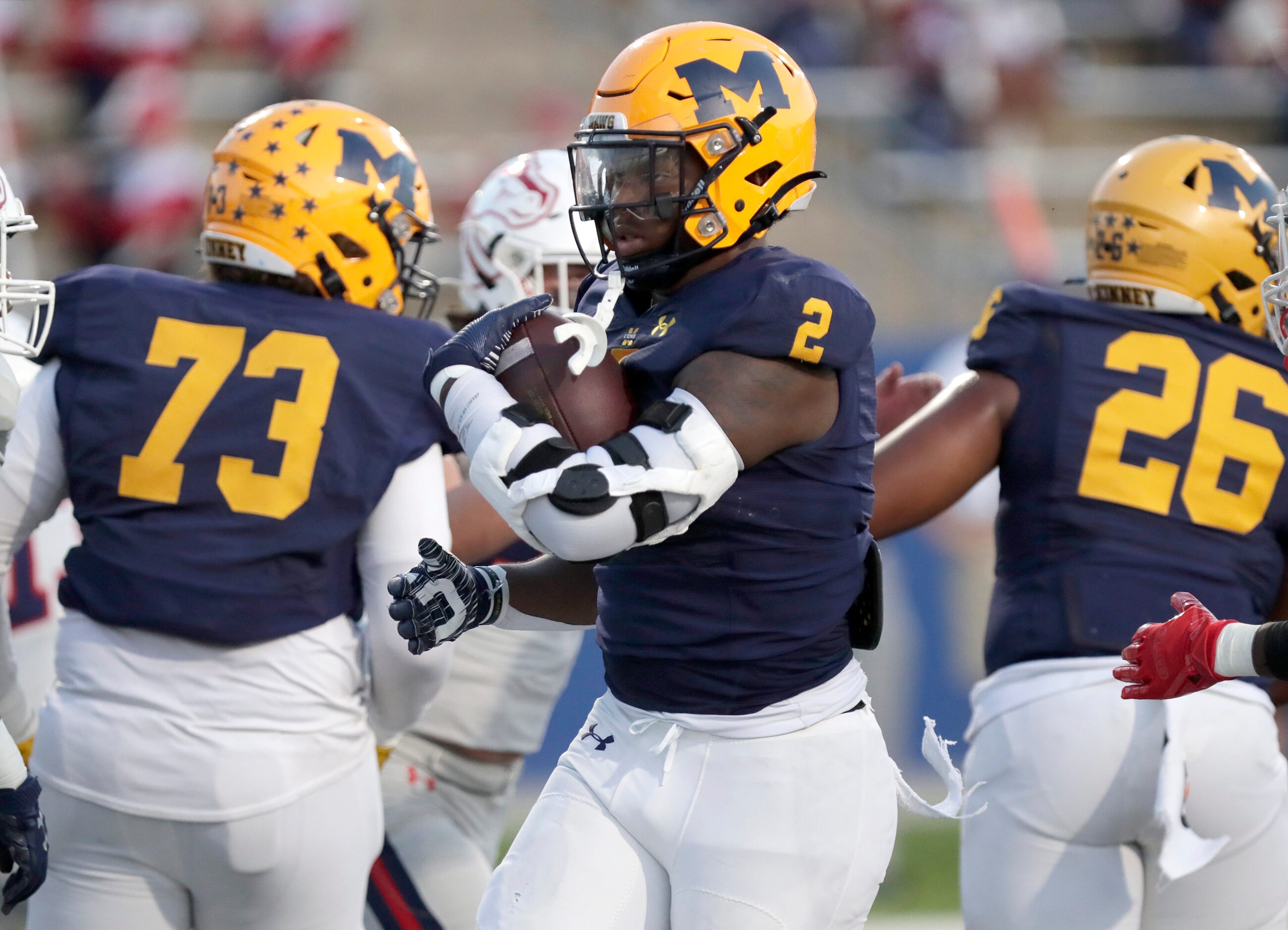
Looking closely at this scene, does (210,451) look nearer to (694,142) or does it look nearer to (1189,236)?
(694,142)

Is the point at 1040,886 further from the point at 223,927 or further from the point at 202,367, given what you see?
the point at 202,367

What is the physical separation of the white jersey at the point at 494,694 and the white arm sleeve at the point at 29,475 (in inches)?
39.0

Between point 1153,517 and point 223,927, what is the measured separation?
1.84m

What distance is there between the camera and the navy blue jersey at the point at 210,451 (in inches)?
106

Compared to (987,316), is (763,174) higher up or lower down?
higher up

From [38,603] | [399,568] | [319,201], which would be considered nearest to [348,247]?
[319,201]

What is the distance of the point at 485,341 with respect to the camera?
2.24m

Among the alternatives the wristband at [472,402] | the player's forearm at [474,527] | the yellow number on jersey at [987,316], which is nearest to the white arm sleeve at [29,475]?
the player's forearm at [474,527]

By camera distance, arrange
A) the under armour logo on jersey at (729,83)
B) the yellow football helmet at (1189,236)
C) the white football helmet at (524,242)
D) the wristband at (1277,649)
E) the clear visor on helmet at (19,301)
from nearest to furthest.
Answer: the wristband at (1277,649)
the under armour logo on jersey at (729,83)
the clear visor on helmet at (19,301)
the yellow football helmet at (1189,236)
the white football helmet at (524,242)

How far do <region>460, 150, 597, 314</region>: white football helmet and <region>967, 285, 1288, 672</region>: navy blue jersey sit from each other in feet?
3.79

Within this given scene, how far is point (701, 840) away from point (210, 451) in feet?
3.66

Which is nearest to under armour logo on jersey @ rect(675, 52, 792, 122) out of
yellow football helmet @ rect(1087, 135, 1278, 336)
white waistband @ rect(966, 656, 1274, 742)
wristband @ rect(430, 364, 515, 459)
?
wristband @ rect(430, 364, 515, 459)

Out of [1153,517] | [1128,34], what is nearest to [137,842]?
[1153,517]

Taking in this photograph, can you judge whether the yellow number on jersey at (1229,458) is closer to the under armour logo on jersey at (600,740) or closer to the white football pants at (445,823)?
the under armour logo on jersey at (600,740)
